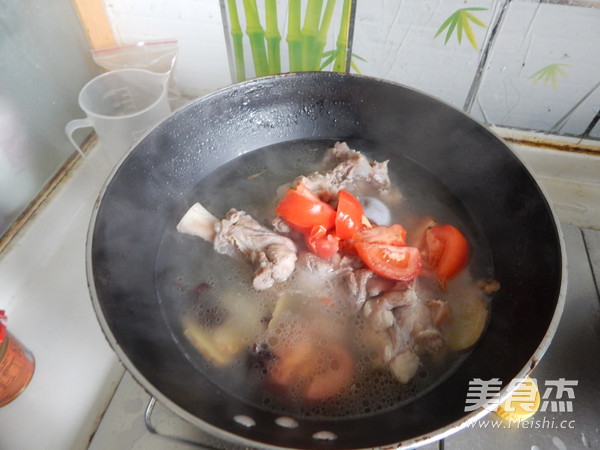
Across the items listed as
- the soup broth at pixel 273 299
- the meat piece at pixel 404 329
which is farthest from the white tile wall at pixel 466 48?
the meat piece at pixel 404 329

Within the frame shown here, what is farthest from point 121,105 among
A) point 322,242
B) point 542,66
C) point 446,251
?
point 542,66

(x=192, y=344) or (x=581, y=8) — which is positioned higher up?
(x=581, y=8)

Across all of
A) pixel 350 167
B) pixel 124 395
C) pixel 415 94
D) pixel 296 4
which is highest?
pixel 296 4

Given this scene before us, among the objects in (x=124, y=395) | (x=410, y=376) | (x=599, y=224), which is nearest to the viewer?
(x=410, y=376)

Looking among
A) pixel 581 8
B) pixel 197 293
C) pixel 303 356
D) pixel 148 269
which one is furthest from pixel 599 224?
pixel 148 269

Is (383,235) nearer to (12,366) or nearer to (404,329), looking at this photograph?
(404,329)

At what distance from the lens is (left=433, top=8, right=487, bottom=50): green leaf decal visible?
129 centimetres

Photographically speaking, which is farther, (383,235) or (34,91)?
(34,91)

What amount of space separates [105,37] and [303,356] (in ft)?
4.62

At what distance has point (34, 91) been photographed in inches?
56.3

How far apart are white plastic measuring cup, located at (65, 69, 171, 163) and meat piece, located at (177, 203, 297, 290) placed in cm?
50

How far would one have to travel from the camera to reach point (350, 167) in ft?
4.26

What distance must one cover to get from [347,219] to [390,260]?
0.51ft

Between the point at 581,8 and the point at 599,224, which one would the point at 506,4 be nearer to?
the point at 581,8
